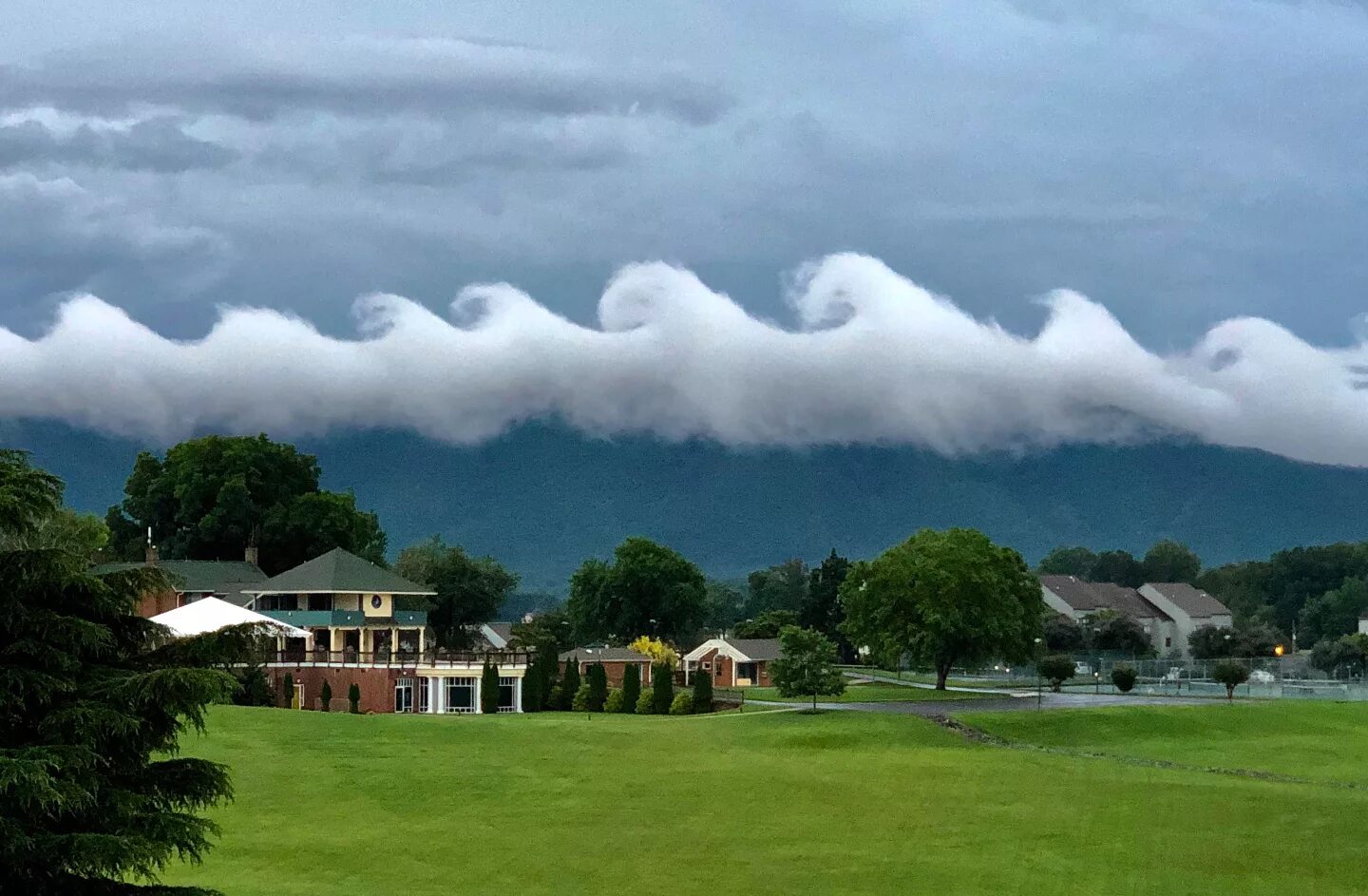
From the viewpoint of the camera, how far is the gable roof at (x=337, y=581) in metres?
75.4

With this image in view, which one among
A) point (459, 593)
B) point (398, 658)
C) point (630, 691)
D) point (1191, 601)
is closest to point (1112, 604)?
point (1191, 601)

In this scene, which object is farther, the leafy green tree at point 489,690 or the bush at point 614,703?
the bush at point 614,703

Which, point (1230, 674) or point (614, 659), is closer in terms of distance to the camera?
point (1230, 674)

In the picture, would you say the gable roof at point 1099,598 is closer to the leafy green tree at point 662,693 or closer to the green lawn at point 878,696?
the green lawn at point 878,696

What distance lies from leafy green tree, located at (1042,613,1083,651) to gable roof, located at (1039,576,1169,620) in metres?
18.5

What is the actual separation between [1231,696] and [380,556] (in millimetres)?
57738

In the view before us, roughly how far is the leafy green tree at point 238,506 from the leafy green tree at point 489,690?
32434 millimetres

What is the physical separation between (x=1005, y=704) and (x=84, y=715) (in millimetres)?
57188

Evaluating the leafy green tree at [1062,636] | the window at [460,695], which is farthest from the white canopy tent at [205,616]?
the leafy green tree at [1062,636]

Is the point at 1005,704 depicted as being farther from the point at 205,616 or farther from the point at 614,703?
the point at 205,616

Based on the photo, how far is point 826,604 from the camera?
11900 centimetres

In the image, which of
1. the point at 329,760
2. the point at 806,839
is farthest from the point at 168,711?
the point at 329,760

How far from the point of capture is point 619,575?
108 meters

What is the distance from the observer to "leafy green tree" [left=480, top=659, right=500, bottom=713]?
67.5 metres
